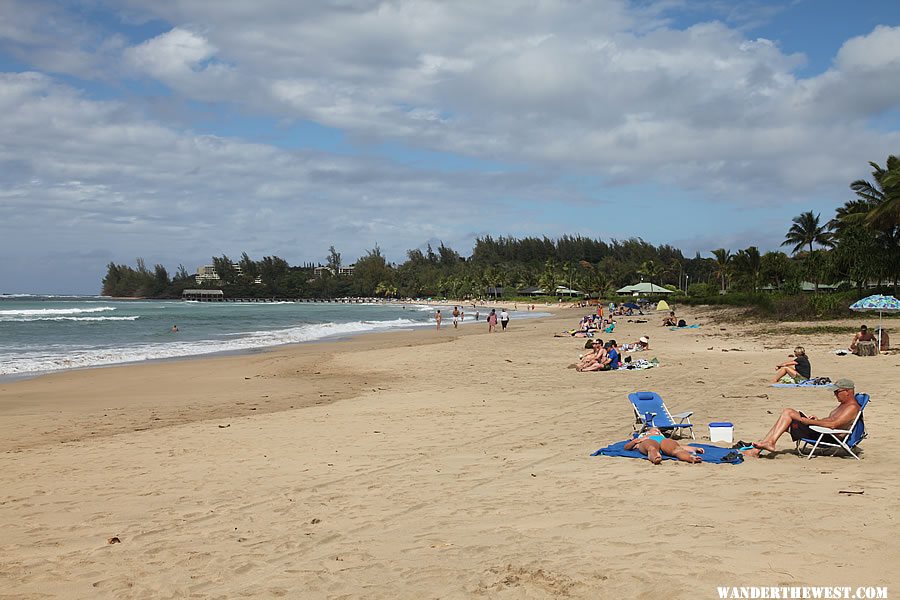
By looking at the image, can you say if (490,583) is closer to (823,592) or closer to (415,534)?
(415,534)

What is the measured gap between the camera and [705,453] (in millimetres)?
6867

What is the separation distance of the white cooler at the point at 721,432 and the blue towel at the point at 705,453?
52 cm

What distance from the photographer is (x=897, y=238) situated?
38344 mm

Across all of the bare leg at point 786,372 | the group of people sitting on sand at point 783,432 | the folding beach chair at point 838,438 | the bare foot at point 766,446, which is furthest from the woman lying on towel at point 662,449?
the bare leg at point 786,372

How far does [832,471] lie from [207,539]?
531 cm

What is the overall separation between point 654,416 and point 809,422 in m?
1.86

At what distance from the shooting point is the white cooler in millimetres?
7660

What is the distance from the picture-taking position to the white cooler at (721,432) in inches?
302

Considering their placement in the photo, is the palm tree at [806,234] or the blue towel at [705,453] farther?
the palm tree at [806,234]

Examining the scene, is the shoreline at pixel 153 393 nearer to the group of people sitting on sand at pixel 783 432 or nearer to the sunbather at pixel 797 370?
the group of people sitting on sand at pixel 783 432

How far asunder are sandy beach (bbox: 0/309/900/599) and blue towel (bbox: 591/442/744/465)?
6.4 inches

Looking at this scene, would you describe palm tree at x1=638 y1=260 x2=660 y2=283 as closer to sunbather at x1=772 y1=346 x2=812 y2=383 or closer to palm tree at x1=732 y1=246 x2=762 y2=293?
palm tree at x1=732 y1=246 x2=762 y2=293

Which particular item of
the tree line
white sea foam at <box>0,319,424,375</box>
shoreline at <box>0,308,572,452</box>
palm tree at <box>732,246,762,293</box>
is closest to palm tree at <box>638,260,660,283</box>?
the tree line

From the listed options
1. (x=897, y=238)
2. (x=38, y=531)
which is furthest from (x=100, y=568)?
(x=897, y=238)
